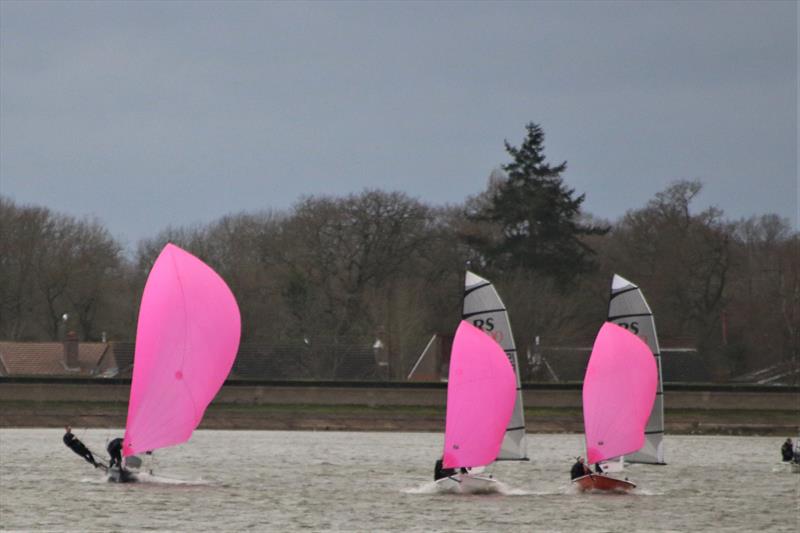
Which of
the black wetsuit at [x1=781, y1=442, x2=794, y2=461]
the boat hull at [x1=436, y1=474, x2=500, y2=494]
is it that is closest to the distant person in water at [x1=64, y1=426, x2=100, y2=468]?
the boat hull at [x1=436, y1=474, x2=500, y2=494]

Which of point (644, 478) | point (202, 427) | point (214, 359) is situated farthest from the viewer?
point (202, 427)

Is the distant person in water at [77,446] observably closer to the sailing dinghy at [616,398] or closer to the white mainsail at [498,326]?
the white mainsail at [498,326]

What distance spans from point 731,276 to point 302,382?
36.6 metres

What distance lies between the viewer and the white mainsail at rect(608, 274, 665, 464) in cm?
3572

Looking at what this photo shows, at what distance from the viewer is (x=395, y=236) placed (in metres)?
89.4

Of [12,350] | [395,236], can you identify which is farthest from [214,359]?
[395,236]

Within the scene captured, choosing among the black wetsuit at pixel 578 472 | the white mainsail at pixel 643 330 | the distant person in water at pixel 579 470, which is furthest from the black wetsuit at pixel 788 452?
the black wetsuit at pixel 578 472

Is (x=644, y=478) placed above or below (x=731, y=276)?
below

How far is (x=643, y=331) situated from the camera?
35.8 meters

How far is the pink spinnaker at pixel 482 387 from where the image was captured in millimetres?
33656

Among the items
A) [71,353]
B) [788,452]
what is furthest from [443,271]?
[788,452]

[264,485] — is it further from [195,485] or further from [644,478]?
[644,478]

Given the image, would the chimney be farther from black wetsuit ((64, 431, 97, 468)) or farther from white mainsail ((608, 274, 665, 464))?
white mainsail ((608, 274, 665, 464))

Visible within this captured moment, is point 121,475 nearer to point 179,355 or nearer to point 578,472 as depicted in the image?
point 179,355
